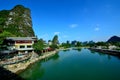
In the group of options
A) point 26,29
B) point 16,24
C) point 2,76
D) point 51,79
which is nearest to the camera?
point 2,76

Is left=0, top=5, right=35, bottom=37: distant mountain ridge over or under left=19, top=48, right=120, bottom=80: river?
over

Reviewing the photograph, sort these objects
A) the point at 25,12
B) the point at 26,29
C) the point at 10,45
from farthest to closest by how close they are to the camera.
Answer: the point at 25,12
the point at 26,29
the point at 10,45

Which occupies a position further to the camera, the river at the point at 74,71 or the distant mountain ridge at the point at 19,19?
the distant mountain ridge at the point at 19,19

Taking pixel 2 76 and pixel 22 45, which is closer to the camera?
pixel 2 76

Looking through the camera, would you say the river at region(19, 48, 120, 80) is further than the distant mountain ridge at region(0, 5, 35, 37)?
No

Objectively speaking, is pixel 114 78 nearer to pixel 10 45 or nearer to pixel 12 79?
pixel 12 79

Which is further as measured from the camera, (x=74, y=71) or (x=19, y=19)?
(x=19, y=19)

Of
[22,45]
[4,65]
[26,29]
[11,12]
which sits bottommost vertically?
[4,65]

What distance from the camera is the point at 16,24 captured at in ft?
289

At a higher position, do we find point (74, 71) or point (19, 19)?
point (19, 19)

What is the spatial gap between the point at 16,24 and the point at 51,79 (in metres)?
72.7

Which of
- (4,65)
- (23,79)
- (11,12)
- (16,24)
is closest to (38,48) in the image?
(4,65)

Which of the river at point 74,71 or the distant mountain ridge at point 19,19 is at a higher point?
→ the distant mountain ridge at point 19,19

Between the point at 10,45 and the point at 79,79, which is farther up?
the point at 10,45
